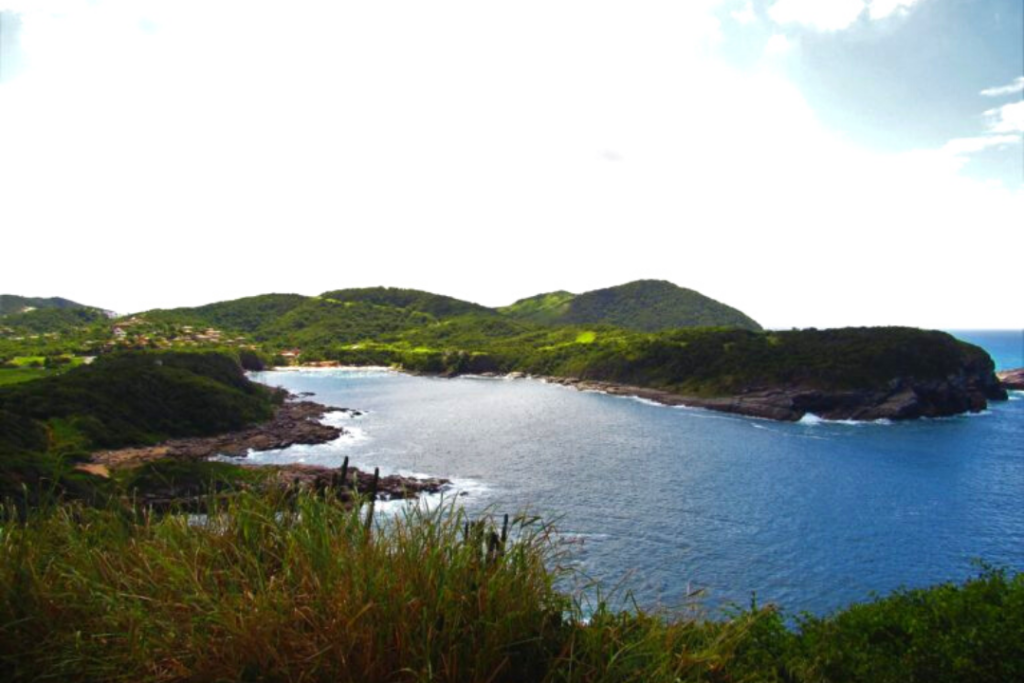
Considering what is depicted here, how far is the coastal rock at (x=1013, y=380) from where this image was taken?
12925cm

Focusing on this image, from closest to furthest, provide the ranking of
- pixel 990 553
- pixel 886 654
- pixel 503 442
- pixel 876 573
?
1. pixel 886 654
2. pixel 876 573
3. pixel 990 553
4. pixel 503 442

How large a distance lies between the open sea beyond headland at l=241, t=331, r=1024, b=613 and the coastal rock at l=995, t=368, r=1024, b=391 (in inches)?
1726

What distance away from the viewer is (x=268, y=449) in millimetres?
62812

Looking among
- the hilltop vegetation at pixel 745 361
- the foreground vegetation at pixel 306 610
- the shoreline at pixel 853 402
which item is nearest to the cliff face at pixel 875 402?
the shoreline at pixel 853 402

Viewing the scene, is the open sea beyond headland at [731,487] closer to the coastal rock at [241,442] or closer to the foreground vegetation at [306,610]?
the coastal rock at [241,442]

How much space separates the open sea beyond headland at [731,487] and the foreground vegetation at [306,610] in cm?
1127

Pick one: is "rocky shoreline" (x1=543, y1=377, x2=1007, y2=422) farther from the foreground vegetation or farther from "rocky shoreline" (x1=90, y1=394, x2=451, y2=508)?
the foreground vegetation

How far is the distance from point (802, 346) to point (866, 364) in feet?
42.8

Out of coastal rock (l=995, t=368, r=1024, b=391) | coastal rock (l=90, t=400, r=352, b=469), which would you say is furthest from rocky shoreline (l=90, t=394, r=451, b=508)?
coastal rock (l=995, t=368, r=1024, b=391)

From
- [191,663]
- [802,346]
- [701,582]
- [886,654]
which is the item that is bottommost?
[701,582]

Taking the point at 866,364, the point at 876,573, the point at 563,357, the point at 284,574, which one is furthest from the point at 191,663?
the point at 563,357

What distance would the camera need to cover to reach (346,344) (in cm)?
19638

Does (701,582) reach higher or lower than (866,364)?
lower

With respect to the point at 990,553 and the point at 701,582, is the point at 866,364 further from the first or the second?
the point at 701,582
